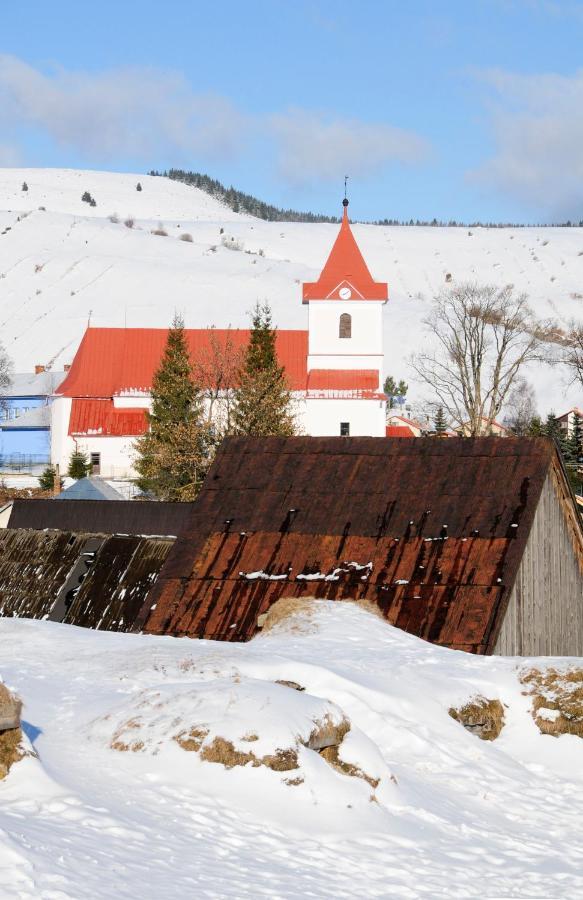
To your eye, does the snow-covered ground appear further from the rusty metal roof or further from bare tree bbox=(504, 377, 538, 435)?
bare tree bbox=(504, 377, 538, 435)

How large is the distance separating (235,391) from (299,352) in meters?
16.7

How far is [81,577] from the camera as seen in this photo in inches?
979

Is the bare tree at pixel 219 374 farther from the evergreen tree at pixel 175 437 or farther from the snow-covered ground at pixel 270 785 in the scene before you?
the snow-covered ground at pixel 270 785

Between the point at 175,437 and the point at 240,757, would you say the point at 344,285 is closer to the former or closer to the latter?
the point at 175,437

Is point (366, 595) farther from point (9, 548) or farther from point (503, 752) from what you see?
point (9, 548)

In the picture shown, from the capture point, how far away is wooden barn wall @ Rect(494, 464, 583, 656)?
20.0 meters

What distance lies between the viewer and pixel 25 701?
40.5 feet

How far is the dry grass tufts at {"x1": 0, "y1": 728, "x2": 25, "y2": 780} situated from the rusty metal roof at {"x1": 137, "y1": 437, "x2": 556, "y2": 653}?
9.68 meters

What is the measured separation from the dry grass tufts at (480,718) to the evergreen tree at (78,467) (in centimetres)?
5358

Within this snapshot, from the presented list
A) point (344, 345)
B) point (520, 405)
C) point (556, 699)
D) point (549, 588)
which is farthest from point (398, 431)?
point (556, 699)

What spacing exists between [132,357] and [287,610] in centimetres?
6104

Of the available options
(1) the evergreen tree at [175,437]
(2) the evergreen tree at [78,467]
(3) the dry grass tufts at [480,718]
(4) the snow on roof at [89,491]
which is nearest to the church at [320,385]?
(2) the evergreen tree at [78,467]

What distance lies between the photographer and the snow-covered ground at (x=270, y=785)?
8.81 metres

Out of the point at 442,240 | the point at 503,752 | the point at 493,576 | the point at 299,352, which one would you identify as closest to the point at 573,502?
the point at 493,576
